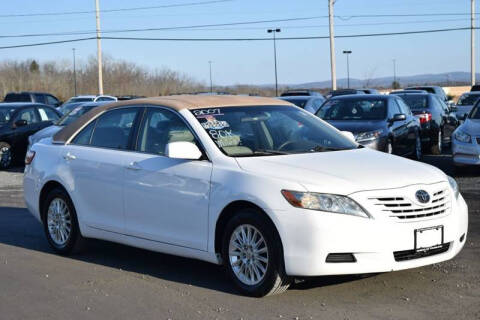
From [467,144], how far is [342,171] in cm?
813

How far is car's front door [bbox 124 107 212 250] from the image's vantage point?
642 cm

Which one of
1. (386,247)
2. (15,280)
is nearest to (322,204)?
(386,247)

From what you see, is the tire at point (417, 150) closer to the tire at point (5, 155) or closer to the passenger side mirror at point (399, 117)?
the passenger side mirror at point (399, 117)

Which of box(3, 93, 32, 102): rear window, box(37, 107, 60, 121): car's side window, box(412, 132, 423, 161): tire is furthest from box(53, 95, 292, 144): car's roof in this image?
box(3, 93, 32, 102): rear window

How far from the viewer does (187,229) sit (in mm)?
6508

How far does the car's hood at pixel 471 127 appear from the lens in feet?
44.4

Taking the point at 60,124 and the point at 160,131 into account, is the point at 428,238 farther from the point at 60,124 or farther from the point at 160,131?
the point at 60,124

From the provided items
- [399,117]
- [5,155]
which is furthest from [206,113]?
[5,155]

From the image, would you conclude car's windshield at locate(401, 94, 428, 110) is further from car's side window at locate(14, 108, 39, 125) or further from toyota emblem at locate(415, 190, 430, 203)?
toyota emblem at locate(415, 190, 430, 203)

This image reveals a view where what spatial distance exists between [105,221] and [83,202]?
386 mm

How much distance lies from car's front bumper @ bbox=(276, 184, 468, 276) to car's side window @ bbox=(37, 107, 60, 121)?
49.0 ft

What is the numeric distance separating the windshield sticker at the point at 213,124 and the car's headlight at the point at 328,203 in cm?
131

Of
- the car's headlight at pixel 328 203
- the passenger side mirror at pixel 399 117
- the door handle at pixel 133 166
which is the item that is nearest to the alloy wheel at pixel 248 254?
the car's headlight at pixel 328 203

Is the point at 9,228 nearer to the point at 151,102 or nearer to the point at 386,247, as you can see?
the point at 151,102
